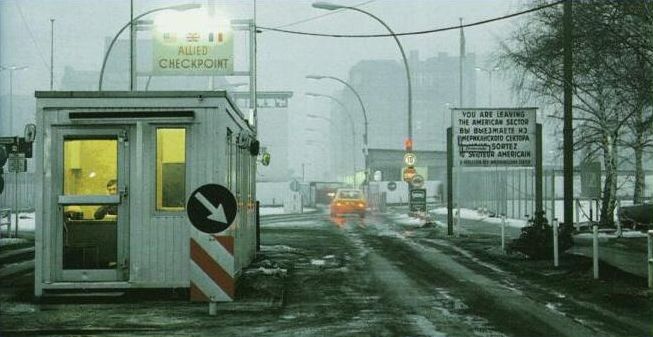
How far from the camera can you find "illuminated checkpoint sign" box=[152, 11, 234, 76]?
22.4m

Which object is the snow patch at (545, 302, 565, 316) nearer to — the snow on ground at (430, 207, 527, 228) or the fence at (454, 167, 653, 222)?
the fence at (454, 167, 653, 222)

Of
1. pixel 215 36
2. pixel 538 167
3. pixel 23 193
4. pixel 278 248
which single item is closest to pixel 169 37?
pixel 215 36

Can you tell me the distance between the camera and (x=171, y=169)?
12055 millimetres

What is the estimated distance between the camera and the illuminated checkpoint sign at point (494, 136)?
23.7 m

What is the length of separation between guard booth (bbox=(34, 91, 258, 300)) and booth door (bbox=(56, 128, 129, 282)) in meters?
0.01

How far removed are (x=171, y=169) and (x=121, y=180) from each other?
0.71 metres

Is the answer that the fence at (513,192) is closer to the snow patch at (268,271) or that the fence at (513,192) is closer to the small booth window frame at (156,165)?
the snow patch at (268,271)

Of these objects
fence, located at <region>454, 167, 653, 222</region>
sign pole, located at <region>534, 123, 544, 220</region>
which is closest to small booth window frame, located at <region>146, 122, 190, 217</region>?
sign pole, located at <region>534, 123, 544, 220</region>

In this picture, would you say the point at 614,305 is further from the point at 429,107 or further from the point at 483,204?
the point at 429,107

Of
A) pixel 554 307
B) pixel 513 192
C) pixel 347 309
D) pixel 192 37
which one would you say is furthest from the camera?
pixel 513 192

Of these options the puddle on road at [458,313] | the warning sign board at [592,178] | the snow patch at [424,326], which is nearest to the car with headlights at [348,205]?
the warning sign board at [592,178]

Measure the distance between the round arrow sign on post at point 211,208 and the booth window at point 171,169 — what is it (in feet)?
6.36

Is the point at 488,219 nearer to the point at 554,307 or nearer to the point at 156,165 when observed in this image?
the point at 554,307

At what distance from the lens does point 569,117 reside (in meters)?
19.4
